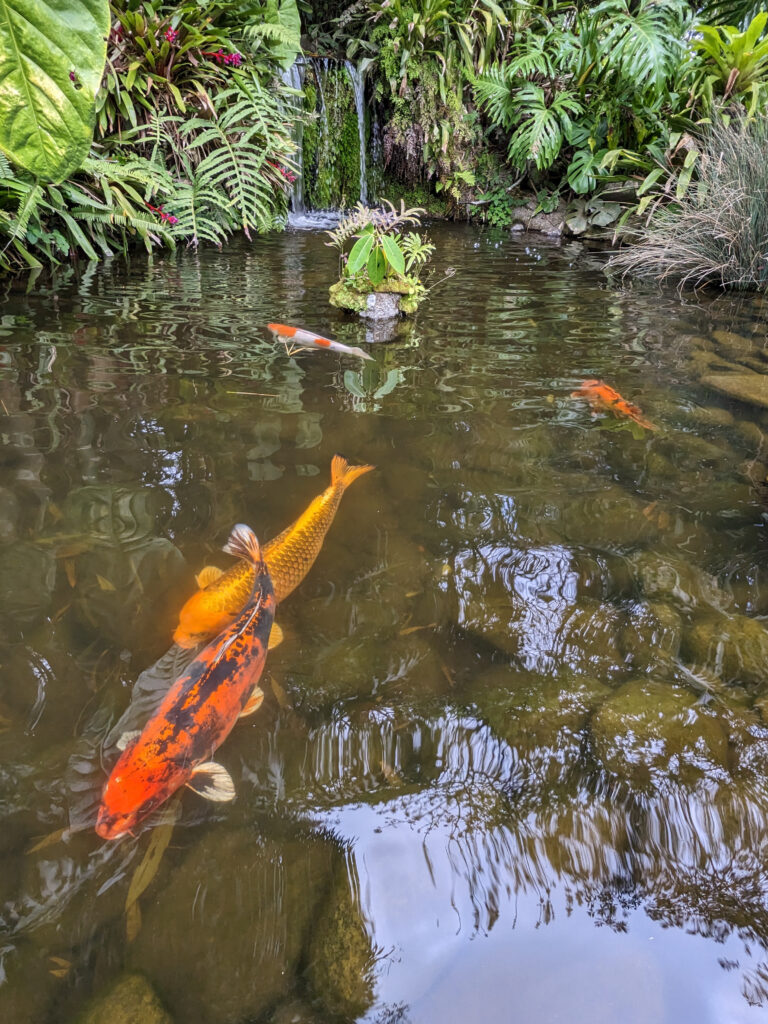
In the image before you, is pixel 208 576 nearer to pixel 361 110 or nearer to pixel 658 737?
pixel 658 737

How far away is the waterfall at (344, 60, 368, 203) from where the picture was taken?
9.66 m

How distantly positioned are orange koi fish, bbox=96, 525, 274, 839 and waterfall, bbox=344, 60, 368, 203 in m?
9.99

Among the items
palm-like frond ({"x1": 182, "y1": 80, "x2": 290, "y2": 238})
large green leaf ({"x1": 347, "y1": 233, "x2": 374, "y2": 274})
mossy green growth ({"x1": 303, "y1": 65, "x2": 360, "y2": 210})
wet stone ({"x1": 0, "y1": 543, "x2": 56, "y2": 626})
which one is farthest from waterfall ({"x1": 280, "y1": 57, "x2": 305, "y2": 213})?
→ wet stone ({"x1": 0, "y1": 543, "x2": 56, "y2": 626})

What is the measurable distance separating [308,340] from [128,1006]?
145 inches

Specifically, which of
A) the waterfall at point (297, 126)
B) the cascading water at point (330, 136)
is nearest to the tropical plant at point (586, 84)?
the cascading water at point (330, 136)

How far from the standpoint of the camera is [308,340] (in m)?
4.24

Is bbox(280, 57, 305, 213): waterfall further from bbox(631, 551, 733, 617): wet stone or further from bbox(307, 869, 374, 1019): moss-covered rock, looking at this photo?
bbox(307, 869, 374, 1019): moss-covered rock

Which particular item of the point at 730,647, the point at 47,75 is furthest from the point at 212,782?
the point at 730,647

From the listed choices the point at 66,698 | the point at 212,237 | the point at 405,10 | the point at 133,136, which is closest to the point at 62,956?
the point at 66,698

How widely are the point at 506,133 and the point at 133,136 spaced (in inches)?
236

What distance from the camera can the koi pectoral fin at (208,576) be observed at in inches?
82.5

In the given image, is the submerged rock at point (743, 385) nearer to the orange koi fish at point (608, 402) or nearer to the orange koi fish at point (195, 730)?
the orange koi fish at point (608, 402)

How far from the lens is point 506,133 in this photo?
33.3 feet

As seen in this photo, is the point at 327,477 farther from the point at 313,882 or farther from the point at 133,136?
the point at 133,136
